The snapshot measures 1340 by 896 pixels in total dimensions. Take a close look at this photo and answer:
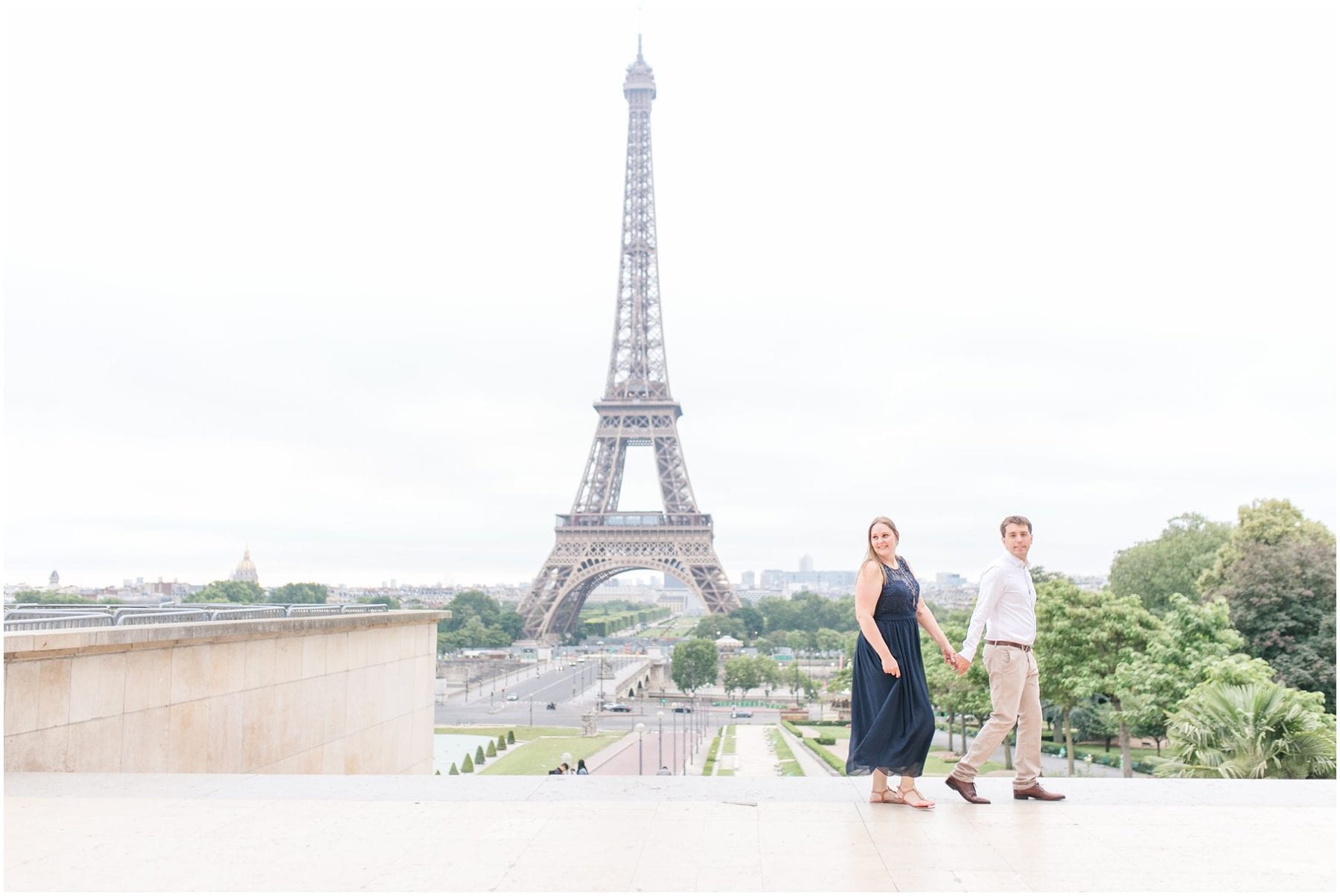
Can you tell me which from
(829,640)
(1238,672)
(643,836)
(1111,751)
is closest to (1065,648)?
(1238,672)

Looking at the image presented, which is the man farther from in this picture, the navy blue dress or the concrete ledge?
the concrete ledge

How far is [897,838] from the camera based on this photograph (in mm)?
5871

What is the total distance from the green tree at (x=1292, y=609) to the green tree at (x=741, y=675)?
1809 inches

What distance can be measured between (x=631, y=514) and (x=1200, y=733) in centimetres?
6390

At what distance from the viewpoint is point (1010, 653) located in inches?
271

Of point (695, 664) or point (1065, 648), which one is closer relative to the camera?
point (1065, 648)

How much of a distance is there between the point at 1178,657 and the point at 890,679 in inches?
852

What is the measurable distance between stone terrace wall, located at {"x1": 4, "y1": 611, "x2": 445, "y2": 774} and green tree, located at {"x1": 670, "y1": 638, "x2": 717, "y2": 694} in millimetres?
66424

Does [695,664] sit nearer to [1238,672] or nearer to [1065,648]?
[1065,648]

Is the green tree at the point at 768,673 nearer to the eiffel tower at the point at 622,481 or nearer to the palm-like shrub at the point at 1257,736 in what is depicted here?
the eiffel tower at the point at 622,481

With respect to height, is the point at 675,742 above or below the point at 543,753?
below

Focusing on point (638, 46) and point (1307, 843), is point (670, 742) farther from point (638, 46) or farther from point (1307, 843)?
point (638, 46)

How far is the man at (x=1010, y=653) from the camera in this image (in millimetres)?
6875

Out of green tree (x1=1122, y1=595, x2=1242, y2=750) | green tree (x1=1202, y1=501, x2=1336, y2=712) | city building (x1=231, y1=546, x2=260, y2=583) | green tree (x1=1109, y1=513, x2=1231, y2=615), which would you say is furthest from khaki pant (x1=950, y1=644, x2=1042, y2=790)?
city building (x1=231, y1=546, x2=260, y2=583)
